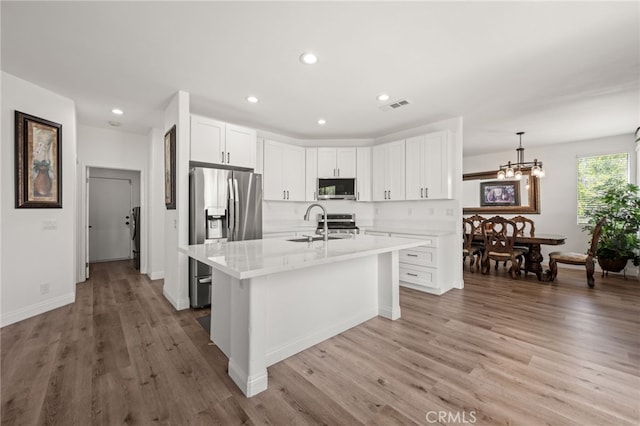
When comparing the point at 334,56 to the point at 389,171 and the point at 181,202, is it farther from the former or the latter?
the point at 389,171

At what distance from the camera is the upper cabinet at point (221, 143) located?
3.49 metres

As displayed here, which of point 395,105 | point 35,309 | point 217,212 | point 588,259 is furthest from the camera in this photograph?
point 588,259

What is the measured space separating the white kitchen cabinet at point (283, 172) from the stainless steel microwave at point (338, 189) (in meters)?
0.37

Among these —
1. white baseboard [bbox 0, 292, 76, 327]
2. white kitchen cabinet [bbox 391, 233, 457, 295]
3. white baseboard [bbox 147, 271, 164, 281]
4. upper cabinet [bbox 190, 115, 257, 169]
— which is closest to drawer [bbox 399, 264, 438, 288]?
white kitchen cabinet [bbox 391, 233, 457, 295]

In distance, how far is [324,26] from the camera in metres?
2.04

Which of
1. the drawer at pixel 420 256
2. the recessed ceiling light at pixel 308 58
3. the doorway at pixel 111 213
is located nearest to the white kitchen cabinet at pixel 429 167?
the drawer at pixel 420 256

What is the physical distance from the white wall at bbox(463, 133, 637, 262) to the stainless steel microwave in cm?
386

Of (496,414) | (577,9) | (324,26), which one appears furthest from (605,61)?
(496,414)

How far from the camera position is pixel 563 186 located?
5.69 m

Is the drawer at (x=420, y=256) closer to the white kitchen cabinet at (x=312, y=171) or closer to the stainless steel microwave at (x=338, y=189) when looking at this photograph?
the stainless steel microwave at (x=338, y=189)

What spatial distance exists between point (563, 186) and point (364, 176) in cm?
428

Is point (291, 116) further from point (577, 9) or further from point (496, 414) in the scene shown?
point (496, 414)

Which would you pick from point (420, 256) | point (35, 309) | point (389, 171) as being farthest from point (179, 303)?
point (389, 171)

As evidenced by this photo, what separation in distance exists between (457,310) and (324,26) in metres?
3.16
